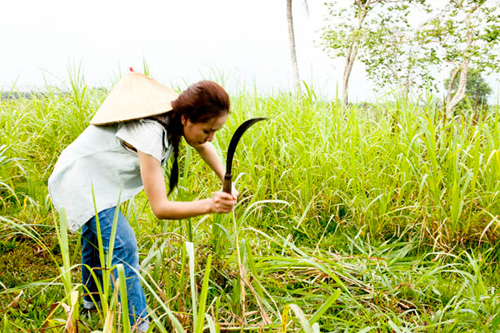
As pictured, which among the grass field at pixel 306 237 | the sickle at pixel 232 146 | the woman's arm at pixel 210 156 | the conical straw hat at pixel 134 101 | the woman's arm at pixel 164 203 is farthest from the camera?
the woman's arm at pixel 210 156

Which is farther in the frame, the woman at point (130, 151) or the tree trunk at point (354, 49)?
the tree trunk at point (354, 49)

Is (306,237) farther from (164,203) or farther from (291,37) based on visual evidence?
(291,37)

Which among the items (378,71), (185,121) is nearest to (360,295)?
(185,121)

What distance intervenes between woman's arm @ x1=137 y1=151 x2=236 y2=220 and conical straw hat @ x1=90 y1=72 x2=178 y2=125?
0.20m

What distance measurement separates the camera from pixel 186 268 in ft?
6.21

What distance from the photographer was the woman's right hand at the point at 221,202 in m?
1.39

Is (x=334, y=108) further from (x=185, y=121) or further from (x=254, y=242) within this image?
(x=185, y=121)

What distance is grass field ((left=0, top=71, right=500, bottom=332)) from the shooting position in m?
1.72

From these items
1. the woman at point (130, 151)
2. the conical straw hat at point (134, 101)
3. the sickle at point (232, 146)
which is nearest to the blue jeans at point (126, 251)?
the woman at point (130, 151)

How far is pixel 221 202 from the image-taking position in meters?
1.40

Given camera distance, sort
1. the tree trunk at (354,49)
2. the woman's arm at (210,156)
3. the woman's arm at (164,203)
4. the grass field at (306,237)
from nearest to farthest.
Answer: the woman's arm at (164,203), the grass field at (306,237), the woman's arm at (210,156), the tree trunk at (354,49)

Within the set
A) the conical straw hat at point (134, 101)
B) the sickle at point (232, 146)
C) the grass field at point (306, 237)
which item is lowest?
the grass field at point (306, 237)

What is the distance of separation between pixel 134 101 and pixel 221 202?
0.56 meters

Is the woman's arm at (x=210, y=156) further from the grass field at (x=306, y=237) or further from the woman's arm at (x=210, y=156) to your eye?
the grass field at (x=306, y=237)
